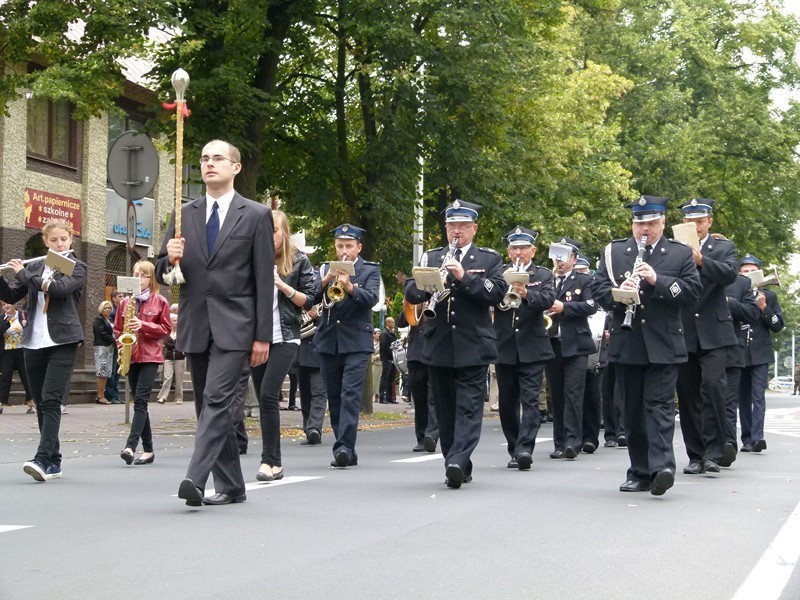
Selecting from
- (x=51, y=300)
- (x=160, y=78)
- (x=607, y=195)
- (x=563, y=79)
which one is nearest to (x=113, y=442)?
(x=51, y=300)

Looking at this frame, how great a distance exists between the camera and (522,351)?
1355 centimetres

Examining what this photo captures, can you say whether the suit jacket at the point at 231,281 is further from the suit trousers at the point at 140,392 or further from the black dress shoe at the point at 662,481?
the suit trousers at the point at 140,392

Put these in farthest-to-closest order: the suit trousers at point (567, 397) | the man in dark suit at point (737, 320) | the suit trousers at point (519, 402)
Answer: the suit trousers at point (567, 397) → the man in dark suit at point (737, 320) → the suit trousers at point (519, 402)

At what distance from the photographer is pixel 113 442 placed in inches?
632

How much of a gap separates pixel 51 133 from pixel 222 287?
2370cm

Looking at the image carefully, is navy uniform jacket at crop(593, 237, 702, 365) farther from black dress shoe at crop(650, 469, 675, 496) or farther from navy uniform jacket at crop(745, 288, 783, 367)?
navy uniform jacket at crop(745, 288, 783, 367)

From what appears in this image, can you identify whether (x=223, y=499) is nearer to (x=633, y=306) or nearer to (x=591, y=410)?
(x=633, y=306)

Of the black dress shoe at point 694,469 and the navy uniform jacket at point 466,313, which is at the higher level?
the navy uniform jacket at point 466,313

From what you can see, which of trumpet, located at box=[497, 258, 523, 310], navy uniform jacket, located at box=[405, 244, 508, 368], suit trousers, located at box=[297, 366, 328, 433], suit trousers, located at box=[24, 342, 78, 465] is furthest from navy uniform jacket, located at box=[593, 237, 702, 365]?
suit trousers, located at box=[297, 366, 328, 433]

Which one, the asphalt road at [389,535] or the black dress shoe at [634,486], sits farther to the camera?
the black dress shoe at [634,486]

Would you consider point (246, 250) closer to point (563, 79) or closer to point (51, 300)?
point (51, 300)

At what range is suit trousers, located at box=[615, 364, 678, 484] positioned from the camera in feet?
34.3

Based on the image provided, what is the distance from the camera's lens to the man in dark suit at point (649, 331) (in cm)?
1047

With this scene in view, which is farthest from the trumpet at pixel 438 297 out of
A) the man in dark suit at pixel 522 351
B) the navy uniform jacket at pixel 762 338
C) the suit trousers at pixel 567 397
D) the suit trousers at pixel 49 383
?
the navy uniform jacket at pixel 762 338
